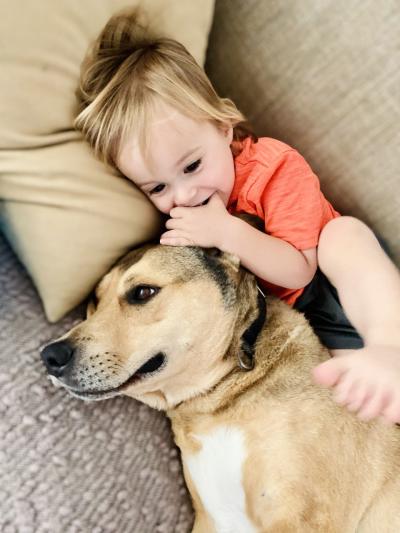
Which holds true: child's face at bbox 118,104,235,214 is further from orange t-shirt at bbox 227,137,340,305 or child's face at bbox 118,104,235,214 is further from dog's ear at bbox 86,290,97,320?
dog's ear at bbox 86,290,97,320

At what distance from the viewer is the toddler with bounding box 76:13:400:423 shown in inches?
54.7

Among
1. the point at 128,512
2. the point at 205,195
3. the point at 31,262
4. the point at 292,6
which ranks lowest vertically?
the point at 128,512

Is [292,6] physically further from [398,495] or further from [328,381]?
[398,495]

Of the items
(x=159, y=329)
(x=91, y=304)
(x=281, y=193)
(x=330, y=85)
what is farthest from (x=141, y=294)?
(x=330, y=85)

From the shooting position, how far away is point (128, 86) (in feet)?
4.62

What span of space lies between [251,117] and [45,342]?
37.5 inches

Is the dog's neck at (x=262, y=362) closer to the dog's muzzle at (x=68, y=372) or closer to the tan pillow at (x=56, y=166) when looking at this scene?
the dog's muzzle at (x=68, y=372)

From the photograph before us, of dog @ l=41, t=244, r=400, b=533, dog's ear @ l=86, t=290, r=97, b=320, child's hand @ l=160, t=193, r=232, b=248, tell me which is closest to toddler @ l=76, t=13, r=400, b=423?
child's hand @ l=160, t=193, r=232, b=248

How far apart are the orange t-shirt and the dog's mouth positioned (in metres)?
0.47

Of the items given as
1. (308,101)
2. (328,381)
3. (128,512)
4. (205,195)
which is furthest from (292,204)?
(128,512)

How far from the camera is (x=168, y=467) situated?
5.03 ft

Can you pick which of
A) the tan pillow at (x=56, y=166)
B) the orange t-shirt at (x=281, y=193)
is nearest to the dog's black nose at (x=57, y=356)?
the tan pillow at (x=56, y=166)

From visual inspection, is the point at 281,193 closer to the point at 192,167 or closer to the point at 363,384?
the point at 192,167

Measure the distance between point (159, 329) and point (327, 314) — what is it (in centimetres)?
55
